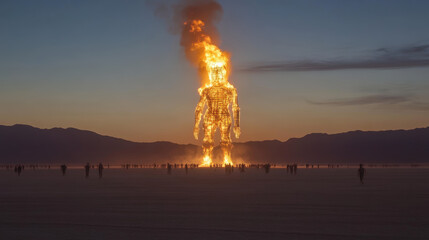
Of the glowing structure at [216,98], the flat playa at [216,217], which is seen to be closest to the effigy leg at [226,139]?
the glowing structure at [216,98]

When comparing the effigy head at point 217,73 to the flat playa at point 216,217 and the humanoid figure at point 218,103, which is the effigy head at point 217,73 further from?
the flat playa at point 216,217

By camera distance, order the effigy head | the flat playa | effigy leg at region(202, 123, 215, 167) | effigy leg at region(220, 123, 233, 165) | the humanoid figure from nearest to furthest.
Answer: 1. the flat playa
2. the humanoid figure
3. the effigy head
4. effigy leg at region(220, 123, 233, 165)
5. effigy leg at region(202, 123, 215, 167)

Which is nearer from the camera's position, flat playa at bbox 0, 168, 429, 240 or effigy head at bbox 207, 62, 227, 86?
flat playa at bbox 0, 168, 429, 240

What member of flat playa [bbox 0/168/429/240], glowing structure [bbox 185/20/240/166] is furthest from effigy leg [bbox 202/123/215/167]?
flat playa [bbox 0/168/429/240]

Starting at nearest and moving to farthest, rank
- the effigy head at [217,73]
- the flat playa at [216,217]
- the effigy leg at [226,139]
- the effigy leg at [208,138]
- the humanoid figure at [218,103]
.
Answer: the flat playa at [216,217]
the humanoid figure at [218,103]
the effigy head at [217,73]
the effigy leg at [226,139]
the effigy leg at [208,138]

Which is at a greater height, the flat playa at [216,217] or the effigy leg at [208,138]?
the effigy leg at [208,138]

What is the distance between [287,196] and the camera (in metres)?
23.7

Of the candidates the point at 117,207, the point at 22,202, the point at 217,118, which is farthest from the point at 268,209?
the point at 217,118

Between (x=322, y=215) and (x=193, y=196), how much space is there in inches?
320

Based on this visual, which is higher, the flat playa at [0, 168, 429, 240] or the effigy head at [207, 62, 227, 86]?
the effigy head at [207, 62, 227, 86]

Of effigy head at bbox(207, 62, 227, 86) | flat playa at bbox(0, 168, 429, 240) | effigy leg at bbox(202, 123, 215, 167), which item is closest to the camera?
flat playa at bbox(0, 168, 429, 240)

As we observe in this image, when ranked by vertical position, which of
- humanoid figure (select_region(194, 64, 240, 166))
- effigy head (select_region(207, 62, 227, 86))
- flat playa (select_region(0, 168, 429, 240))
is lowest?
flat playa (select_region(0, 168, 429, 240))

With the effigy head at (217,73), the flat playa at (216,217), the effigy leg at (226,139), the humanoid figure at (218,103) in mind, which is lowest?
the flat playa at (216,217)

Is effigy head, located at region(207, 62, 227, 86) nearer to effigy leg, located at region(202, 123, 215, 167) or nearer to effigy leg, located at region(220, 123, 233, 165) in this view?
effigy leg, located at region(220, 123, 233, 165)
